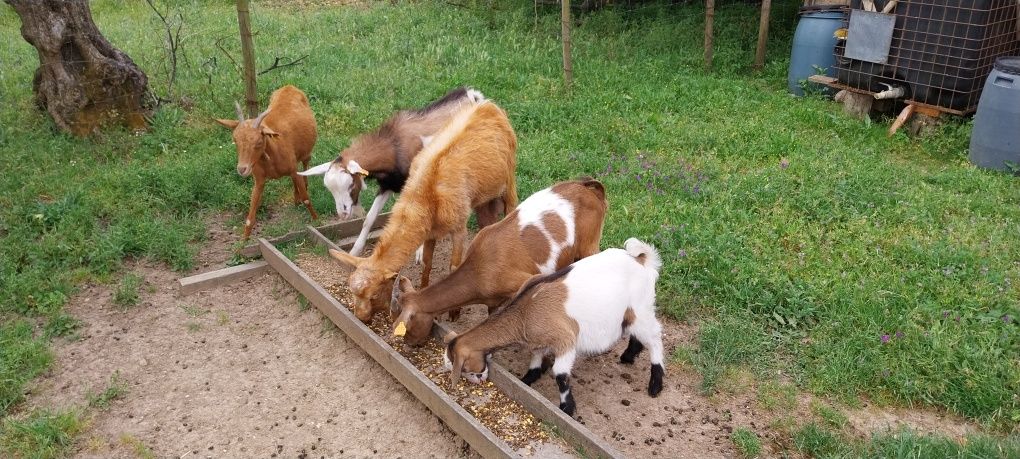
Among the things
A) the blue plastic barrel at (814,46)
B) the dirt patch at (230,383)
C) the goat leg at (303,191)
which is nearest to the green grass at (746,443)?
the dirt patch at (230,383)

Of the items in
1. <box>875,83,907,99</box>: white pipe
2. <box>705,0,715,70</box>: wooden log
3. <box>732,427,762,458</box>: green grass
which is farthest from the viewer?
<box>705,0,715,70</box>: wooden log

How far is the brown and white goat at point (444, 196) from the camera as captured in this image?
5.07m

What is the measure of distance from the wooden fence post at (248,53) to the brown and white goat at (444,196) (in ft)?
8.31

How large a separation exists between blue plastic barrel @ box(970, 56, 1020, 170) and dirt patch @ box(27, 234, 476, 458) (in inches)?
250

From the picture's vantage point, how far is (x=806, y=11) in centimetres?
1018

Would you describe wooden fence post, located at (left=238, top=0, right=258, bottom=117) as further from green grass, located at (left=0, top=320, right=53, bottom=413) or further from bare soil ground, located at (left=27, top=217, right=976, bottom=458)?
green grass, located at (left=0, top=320, right=53, bottom=413)

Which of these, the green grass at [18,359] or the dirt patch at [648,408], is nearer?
the dirt patch at [648,408]

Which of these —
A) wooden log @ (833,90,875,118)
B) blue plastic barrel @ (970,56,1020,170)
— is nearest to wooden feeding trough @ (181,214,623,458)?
blue plastic barrel @ (970,56,1020,170)

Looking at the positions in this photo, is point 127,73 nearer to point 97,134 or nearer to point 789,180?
point 97,134

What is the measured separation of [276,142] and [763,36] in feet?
23.4

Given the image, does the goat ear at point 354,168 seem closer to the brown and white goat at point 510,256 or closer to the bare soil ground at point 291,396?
the bare soil ground at point 291,396

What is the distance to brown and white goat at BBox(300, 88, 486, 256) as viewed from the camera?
20.2 feet

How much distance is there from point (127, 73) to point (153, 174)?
1839 mm

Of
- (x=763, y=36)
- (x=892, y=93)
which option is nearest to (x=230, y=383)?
(x=892, y=93)
